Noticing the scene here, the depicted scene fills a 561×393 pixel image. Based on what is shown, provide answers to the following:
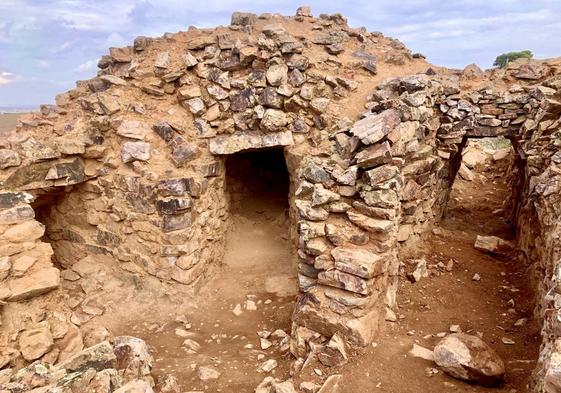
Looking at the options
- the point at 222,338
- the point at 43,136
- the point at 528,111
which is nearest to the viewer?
the point at 222,338

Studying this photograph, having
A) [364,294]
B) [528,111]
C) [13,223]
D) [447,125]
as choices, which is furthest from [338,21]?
[13,223]

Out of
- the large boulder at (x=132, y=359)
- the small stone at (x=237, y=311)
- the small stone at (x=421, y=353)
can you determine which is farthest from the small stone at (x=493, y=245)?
the large boulder at (x=132, y=359)

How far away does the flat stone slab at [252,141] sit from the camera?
8.79 m

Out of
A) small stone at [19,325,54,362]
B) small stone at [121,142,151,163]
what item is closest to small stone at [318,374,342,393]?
small stone at [19,325,54,362]

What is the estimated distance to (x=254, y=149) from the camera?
9.03 meters

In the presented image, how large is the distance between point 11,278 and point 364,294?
5165 mm

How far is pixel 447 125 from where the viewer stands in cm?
951

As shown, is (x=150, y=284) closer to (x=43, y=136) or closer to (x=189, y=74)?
(x=43, y=136)

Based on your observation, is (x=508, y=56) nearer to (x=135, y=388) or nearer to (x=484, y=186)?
(x=484, y=186)

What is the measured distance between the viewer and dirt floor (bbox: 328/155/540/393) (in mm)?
5367

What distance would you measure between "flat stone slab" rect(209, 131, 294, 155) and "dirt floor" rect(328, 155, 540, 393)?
3449 millimetres

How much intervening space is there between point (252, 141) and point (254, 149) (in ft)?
0.83

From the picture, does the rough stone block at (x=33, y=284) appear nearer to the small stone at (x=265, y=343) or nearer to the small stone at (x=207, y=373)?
the small stone at (x=207, y=373)

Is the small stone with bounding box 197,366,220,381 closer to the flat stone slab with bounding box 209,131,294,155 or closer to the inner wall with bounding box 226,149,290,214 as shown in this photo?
the flat stone slab with bounding box 209,131,294,155
